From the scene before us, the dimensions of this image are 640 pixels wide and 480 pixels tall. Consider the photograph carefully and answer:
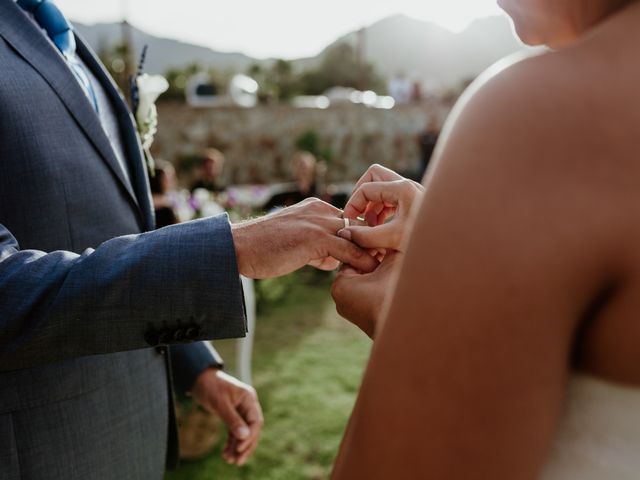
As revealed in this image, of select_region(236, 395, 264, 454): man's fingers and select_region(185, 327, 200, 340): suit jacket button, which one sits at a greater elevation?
select_region(185, 327, 200, 340): suit jacket button

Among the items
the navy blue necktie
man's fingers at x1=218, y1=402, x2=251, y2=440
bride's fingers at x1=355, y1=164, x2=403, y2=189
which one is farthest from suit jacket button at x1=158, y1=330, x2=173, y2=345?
man's fingers at x1=218, y1=402, x2=251, y2=440

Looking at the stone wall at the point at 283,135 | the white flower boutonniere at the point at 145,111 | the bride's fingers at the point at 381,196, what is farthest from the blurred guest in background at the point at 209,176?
the stone wall at the point at 283,135

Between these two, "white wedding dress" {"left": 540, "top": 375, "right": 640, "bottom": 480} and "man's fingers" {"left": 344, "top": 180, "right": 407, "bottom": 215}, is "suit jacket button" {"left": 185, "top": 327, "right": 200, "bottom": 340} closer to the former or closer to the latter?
"man's fingers" {"left": 344, "top": 180, "right": 407, "bottom": 215}

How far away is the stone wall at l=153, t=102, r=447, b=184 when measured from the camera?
1950 centimetres

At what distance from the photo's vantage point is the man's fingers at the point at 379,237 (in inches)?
48.9

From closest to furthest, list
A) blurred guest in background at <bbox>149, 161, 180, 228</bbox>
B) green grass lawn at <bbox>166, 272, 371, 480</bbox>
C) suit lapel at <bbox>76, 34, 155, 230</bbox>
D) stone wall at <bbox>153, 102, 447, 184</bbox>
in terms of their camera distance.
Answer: suit lapel at <bbox>76, 34, 155, 230</bbox>, green grass lawn at <bbox>166, 272, 371, 480</bbox>, blurred guest in background at <bbox>149, 161, 180, 228</bbox>, stone wall at <bbox>153, 102, 447, 184</bbox>

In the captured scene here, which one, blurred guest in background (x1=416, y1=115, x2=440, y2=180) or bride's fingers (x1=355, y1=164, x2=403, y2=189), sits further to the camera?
blurred guest in background (x1=416, y1=115, x2=440, y2=180)

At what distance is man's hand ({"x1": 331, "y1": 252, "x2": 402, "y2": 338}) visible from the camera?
106 centimetres

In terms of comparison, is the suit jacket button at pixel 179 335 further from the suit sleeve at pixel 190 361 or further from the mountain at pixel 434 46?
the mountain at pixel 434 46

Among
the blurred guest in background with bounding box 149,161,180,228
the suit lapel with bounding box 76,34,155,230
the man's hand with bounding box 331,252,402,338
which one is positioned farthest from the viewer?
the blurred guest in background with bounding box 149,161,180,228

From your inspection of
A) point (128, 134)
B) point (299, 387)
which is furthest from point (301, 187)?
point (128, 134)

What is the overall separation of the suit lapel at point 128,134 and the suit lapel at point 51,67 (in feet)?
0.72

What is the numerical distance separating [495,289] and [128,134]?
1.40 metres

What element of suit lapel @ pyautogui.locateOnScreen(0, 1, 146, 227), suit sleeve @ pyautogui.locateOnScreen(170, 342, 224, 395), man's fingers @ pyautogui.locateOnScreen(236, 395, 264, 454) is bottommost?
man's fingers @ pyautogui.locateOnScreen(236, 395, 264, 454)
